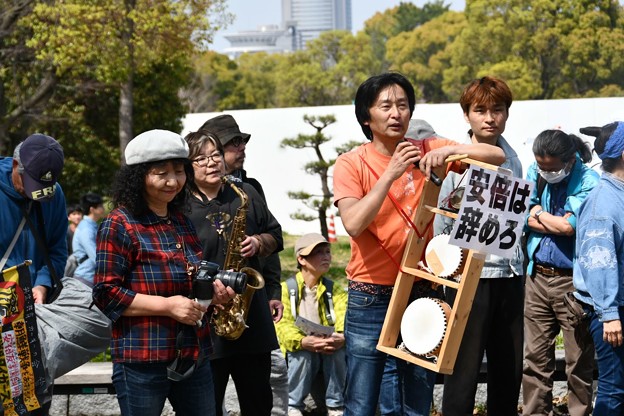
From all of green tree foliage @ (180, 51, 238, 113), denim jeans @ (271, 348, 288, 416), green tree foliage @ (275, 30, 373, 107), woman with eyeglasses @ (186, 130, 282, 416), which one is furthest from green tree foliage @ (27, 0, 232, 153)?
green tree foliage @ (275, 30, 373, 107)

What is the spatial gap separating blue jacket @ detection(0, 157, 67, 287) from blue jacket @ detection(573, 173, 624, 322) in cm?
265

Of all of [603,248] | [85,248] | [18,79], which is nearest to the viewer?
[603,248]

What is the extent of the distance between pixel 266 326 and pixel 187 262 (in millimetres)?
1055

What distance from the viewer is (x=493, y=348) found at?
4.98 metres

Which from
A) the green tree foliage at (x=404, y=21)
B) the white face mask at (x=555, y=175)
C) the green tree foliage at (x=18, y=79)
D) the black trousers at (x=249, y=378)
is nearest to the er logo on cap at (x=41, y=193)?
the black trousers at (x=249, y=378)

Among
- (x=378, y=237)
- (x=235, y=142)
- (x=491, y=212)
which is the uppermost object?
(x=235, y=142)

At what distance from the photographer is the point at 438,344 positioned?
424 cm

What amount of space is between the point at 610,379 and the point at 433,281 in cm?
131

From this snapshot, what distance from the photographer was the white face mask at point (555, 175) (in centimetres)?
615

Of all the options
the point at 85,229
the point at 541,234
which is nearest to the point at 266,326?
the point at 541,234

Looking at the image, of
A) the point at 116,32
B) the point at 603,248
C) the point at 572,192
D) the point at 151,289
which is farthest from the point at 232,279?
the point at 116,32

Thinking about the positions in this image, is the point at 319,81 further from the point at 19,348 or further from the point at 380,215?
the point at 19,348

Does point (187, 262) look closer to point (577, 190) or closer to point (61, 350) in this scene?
point (61, 350)

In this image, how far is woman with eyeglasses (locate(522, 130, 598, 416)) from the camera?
6098mm
